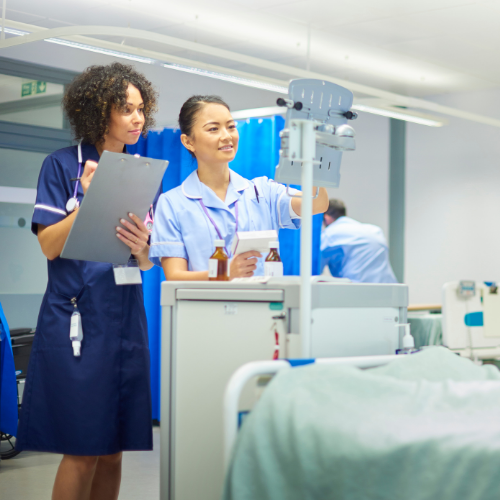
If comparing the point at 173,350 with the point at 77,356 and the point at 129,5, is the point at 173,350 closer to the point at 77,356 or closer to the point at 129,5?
the point at 77,356

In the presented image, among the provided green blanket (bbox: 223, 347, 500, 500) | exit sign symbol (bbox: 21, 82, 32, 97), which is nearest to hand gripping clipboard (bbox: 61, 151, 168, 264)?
green blanket (bbox: 223, 347, 500, 500)

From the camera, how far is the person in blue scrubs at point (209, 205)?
6.02 feet

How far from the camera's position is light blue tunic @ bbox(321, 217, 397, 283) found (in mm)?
4547

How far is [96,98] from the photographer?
6.26ft

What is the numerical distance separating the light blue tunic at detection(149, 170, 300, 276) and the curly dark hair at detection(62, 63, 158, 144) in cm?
29

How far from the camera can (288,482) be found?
110 cm

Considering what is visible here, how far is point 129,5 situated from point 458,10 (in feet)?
7.40

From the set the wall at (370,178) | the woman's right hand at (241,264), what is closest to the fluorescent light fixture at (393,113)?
the wall at (370,178)

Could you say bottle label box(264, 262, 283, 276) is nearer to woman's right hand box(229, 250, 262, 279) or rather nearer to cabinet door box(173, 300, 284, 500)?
woman's right hand box(229, 250, 262, 279)

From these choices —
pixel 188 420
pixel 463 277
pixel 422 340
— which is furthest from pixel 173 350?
pixel 463 277

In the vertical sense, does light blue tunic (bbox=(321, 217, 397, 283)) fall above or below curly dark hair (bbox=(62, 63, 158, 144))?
below

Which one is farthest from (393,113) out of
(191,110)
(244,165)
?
→ (191,110)

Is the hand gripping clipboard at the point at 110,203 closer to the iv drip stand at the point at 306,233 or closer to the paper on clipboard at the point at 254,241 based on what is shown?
the paper on clipboard at the point at 254,241

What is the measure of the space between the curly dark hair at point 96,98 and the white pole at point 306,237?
700 millimetres
